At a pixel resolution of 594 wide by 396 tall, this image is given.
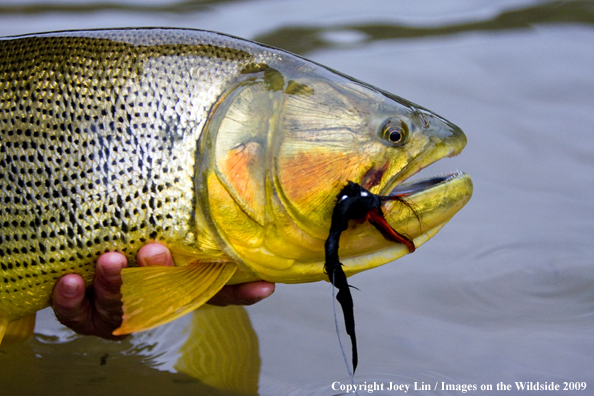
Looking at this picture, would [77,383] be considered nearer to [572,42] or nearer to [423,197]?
[423,197]

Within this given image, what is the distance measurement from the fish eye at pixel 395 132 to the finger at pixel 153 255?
73 cm

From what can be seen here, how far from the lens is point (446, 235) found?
10.1 ft

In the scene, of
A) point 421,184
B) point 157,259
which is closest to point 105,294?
point 157,259

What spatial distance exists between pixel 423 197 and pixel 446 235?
142cm

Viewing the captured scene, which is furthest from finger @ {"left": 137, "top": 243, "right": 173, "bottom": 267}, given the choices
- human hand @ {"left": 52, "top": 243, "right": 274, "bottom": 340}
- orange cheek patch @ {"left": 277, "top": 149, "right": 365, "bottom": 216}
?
orange cheek patch @ {"left": 277, "top": 149, "right": 365, "bottom": 216}

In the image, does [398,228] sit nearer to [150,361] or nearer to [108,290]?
[108,290]

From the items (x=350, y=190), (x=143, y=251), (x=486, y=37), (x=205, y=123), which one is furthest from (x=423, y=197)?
(x=486, y=37)

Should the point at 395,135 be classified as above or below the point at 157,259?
above

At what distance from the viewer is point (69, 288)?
6.13ft

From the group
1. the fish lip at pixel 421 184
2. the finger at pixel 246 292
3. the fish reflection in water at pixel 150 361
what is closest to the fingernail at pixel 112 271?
the finger at pixel 246 292

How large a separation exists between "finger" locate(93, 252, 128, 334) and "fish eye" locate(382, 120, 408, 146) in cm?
86

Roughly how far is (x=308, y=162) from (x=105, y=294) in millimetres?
875

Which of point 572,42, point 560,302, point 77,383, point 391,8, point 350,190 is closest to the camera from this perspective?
point 350,190

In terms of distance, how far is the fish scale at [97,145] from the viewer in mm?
1709
